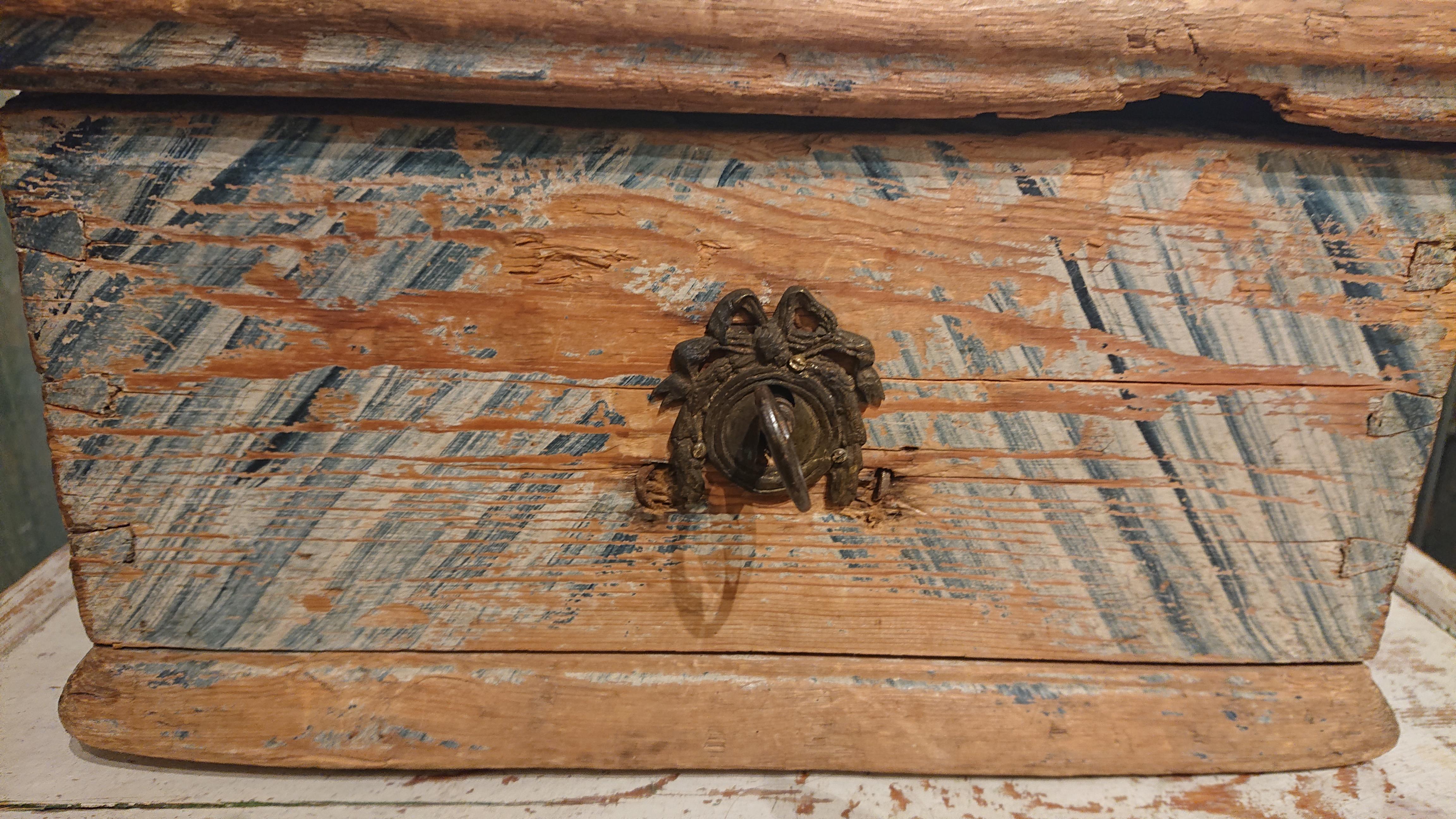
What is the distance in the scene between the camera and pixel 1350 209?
30.5 inches

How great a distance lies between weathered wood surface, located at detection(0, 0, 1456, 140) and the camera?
674mm

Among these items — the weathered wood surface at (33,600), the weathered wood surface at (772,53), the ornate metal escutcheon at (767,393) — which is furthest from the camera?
the weathered wood surface at (33,600)

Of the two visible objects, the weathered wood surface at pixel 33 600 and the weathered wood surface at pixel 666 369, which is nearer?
the weathered wood surface at pixel 666 369

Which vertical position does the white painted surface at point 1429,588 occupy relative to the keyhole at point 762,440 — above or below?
above

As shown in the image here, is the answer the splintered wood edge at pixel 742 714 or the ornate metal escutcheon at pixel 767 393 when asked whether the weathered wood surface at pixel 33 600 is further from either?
the ornate metal escutcheon at pixel 767 393

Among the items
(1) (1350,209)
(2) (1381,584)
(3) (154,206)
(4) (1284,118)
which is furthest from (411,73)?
(2) (1381,584)

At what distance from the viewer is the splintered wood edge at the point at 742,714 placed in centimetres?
88

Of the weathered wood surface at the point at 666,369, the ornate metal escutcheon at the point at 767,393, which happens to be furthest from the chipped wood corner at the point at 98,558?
the ornate metal escutcheon at the point at 767,393

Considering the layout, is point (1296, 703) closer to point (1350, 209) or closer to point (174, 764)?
point (1350, 209)

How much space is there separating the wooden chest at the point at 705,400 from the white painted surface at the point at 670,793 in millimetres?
30

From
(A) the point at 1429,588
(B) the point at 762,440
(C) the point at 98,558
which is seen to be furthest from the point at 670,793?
(A) the point at 1429,588

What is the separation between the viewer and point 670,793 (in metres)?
0.89

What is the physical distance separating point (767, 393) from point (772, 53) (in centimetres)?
32

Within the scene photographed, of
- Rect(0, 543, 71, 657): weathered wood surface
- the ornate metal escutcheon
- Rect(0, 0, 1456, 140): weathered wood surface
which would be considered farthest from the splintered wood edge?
Rect(0, 0, 1456, 140): weathered wood surface
